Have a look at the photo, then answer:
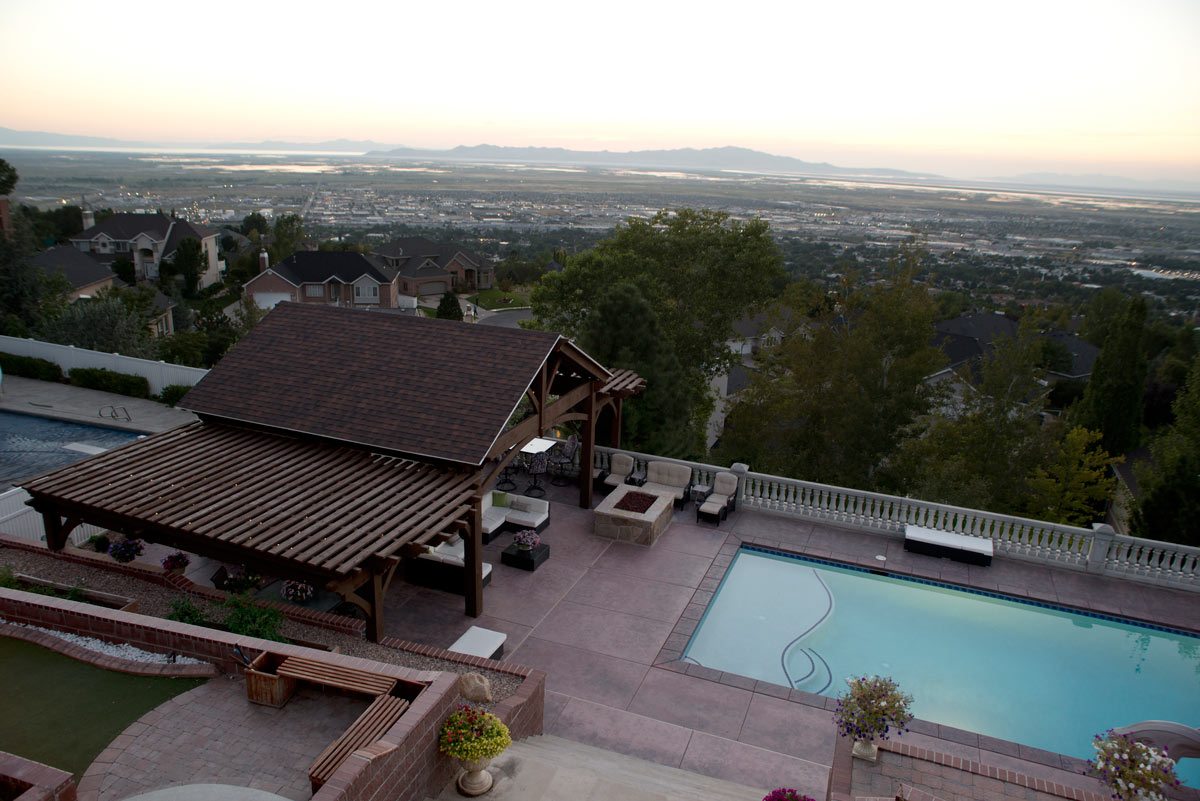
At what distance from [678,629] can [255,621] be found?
6.17 metres

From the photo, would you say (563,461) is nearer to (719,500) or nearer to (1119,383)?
(719,500)

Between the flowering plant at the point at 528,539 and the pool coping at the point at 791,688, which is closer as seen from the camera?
the pool coping at the point at 791,688

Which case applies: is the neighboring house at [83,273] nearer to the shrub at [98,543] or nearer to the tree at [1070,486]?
the shrub at [98,543]

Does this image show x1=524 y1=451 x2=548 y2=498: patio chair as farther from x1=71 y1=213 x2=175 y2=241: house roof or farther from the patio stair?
x1=71 y1=213 x2=175 y2=241: house roof

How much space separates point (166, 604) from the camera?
1062 centimetres

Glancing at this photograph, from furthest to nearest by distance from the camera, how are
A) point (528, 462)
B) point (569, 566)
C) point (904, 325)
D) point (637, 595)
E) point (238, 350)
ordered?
point (904, 325) < point (528, 462) < point (238, 350) < point (569, 566) < point (637, 595)

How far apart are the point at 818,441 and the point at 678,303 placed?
1196 centimetres

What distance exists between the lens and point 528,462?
1798cm

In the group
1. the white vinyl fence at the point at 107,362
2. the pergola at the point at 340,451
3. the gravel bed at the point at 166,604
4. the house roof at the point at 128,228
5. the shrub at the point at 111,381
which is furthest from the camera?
the house roof at the point at 128,228

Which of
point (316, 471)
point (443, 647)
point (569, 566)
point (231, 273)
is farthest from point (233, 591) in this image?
point (231, 273)

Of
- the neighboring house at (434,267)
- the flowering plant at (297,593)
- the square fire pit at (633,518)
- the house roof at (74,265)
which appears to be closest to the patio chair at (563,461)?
the square fire pit at (633,518)

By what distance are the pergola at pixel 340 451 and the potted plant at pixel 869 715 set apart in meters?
5.45

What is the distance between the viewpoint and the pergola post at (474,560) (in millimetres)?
11617

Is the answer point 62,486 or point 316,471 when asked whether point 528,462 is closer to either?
point 316,471
